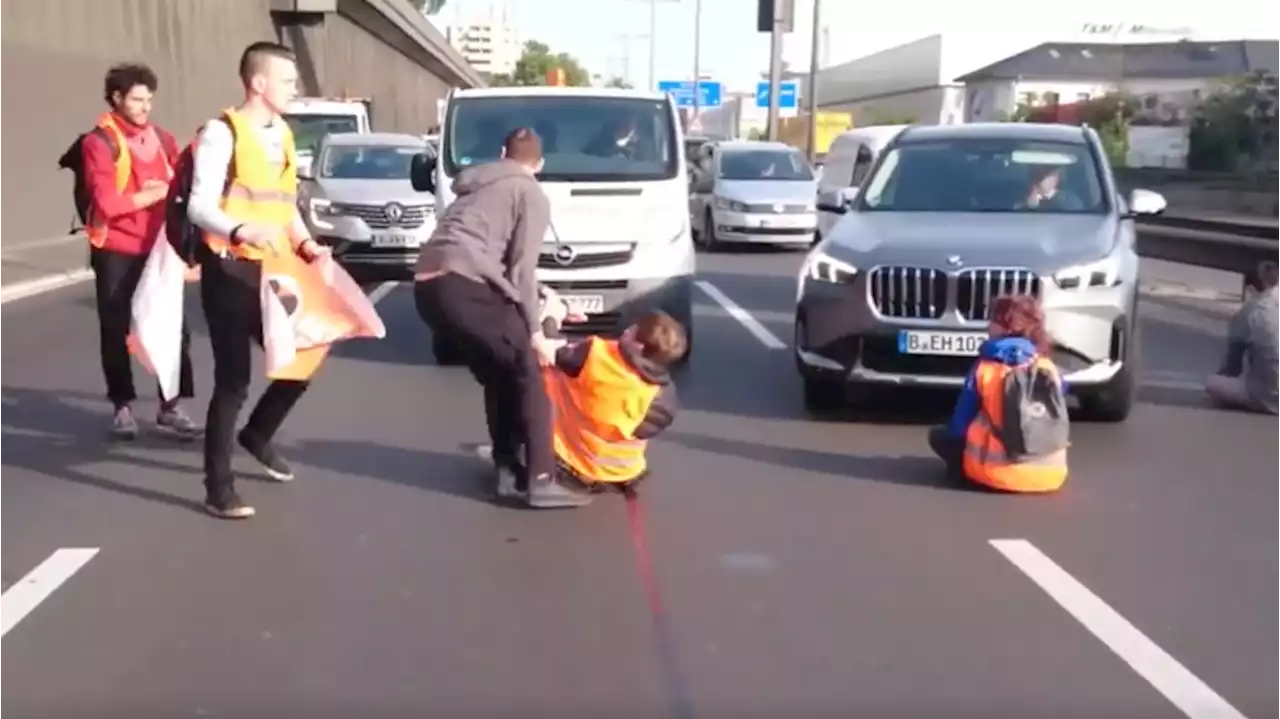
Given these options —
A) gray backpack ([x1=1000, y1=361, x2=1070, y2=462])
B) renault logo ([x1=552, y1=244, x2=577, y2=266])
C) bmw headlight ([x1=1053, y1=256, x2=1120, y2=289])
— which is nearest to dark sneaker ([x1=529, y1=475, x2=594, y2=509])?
gray backpack ([x1=1000, y1=361, x2=1070, y2=462])

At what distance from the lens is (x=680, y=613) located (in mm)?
6250

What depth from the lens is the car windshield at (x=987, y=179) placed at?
1124cm

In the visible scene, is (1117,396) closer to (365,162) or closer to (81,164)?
(81,164)

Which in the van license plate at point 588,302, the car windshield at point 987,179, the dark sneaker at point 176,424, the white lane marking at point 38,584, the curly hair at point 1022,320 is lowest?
the dark sneaker at point 176,424

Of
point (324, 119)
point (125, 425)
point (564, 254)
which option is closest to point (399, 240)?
point (564, 254)

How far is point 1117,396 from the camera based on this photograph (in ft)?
33.3

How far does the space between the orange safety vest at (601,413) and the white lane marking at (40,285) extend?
1043cm

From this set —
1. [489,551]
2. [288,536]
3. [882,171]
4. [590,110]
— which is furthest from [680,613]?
[590,110]

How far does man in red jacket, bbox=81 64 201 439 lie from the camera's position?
30.0 ft

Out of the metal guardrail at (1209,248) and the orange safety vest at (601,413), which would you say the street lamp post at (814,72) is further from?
the orange safety vest at (601,413)

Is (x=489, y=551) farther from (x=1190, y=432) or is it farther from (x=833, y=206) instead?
(x=833, y=206)

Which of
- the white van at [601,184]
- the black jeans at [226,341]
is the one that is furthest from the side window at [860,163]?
the black jeans at [226,341]

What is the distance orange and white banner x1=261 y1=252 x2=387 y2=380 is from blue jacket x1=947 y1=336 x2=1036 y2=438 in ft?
8.93

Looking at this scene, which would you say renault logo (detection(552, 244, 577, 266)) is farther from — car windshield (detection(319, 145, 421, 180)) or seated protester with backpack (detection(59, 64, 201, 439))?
car windshield (detection(319, 145, 421, 180))
